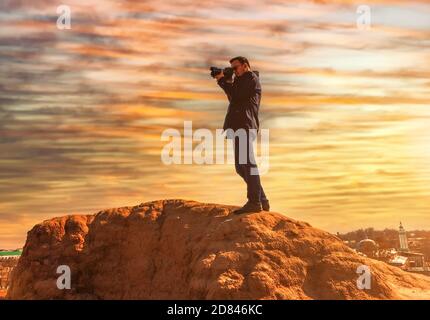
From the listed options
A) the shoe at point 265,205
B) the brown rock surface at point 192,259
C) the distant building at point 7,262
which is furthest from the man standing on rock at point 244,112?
the distant building at point 7,262

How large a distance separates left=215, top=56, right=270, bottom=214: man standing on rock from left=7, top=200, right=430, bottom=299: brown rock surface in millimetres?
703

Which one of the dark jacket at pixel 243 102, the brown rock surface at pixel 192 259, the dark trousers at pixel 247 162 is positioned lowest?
the brown rock surface at pixel 192 259

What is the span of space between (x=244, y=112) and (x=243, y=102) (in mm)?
Answer: 171

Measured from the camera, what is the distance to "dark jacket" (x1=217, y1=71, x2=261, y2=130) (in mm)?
9156

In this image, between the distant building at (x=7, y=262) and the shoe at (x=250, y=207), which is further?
the distant building at (x=7, y=262)

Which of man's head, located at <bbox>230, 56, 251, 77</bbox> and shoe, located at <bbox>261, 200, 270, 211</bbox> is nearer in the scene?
man's head, located at <bbox>230, 56, 251, 77</bbox>

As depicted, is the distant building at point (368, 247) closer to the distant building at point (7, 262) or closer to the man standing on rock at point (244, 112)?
the distant building at point (7, 262)

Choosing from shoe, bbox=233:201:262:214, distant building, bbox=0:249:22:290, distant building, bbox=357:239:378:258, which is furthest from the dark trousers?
distant building, bbox=357:239:378:258

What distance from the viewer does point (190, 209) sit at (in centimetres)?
1024

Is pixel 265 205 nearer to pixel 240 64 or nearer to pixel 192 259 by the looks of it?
pixel 192 259

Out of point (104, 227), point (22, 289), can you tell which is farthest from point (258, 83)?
point (22, 289)

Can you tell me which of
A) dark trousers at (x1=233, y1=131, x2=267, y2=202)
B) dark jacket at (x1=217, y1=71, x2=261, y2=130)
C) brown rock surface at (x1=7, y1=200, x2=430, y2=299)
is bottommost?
brown rock surface at (x1=7, y1=200, x2=430, y2=299)

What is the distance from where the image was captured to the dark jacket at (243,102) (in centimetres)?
916

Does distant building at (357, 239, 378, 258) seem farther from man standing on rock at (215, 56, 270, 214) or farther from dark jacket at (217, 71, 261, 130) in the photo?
dark jacket at (217, 71, 261, 130)
